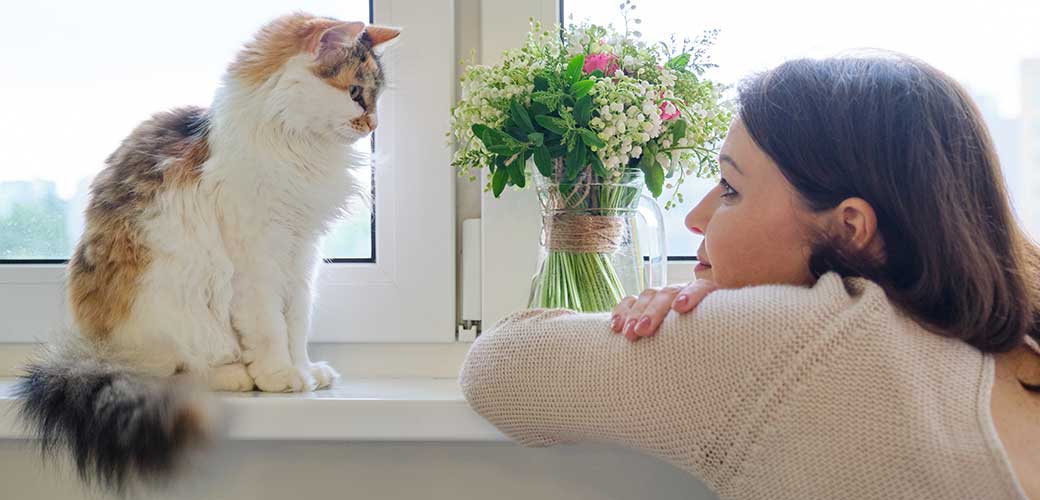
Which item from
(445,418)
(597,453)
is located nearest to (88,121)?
(445,418)

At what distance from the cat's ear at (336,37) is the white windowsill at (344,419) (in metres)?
0.35

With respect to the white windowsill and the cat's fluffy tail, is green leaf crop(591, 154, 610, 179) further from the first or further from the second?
the cat's fluffy tail

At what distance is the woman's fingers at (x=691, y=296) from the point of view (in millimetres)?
700

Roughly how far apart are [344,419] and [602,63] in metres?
0.46

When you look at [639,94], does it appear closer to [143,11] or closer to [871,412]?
[871,412]

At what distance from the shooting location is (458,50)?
1.13 meters

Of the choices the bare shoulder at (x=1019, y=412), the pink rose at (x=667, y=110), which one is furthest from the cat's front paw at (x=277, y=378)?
the bare shoulder at (x=1019, y=412)

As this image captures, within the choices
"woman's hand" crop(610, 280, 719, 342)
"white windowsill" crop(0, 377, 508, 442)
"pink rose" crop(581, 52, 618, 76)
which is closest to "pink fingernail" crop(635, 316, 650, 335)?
"woman's hand" crop(610, 280, 719, 342)

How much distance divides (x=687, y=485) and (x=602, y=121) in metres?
0.41

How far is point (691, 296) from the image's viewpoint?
708 mm

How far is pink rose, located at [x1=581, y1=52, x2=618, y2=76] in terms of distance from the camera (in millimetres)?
934

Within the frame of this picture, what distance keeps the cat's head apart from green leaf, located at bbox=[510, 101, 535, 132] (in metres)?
0.15

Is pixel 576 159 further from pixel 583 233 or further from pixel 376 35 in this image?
pixel 376 35

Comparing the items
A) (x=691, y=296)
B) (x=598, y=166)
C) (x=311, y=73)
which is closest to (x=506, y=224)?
(x=598, y=166)
